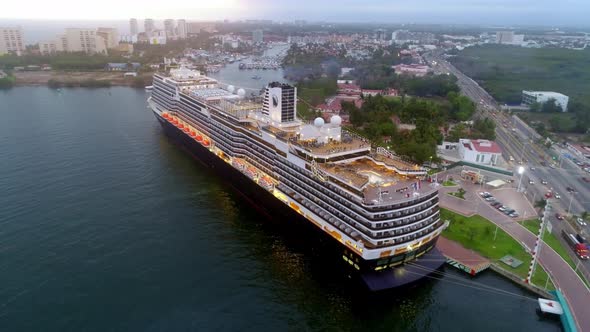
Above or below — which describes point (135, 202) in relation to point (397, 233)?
below

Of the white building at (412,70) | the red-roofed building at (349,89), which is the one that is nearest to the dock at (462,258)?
the red-roofed building at (349,89)

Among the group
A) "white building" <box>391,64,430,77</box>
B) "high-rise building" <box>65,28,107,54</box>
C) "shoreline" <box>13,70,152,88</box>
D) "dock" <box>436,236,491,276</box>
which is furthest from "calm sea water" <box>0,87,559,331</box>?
"high-rise building" <box>65,28,107,54</box>

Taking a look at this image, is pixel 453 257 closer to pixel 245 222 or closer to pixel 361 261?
→ pixel 361 261

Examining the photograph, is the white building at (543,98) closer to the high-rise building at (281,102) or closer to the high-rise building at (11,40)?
the high-rise building at (281,102)

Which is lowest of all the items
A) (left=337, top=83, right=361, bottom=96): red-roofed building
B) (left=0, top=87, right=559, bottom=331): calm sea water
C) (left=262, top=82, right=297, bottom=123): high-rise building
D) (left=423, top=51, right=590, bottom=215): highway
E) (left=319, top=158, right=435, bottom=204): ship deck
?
(left=0, top=87, right=559, bottom=331): calm sea water

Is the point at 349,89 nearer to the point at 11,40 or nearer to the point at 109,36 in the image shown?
the point at 109,36

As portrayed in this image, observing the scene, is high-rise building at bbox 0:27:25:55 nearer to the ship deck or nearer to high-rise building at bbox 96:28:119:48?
high-rise building at bbox 96:28:119:48

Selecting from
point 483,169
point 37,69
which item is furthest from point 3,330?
point 37,69

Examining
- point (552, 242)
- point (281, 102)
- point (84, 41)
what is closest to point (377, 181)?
point (281, 102)
